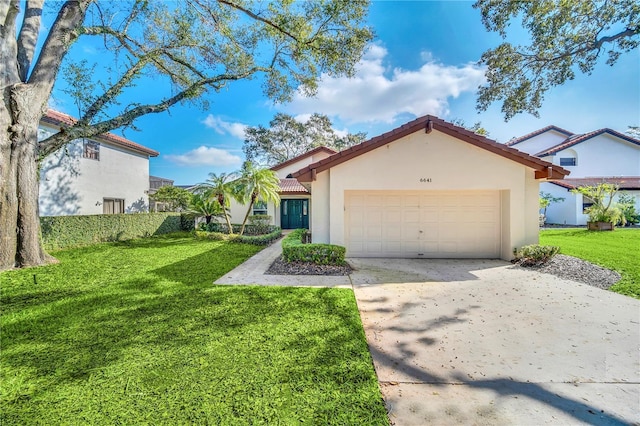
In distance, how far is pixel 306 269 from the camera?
8258mm

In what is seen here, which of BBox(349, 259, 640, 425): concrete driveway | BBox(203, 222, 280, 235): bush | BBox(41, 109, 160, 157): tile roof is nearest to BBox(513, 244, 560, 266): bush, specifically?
BBox(349, 259, 640, 425): concrete driveway

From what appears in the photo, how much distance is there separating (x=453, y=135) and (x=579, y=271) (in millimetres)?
5479

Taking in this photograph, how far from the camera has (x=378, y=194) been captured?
10.4m

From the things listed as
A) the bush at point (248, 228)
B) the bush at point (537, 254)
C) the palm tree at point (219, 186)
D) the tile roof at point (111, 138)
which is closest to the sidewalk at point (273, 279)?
the bush at point (537, 254)

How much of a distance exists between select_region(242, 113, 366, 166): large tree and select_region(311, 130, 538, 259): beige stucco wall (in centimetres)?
2882

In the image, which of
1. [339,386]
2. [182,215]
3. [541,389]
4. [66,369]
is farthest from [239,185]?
[541,389]

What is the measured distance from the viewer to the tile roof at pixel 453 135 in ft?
28.9

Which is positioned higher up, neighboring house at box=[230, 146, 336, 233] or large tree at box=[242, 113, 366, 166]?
large tree at box=[242, 113, 366, 166]

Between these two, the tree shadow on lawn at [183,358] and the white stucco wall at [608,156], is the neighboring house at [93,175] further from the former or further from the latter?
the white stucco wall at [608,156]

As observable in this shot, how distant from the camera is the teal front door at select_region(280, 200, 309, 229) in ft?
71.1

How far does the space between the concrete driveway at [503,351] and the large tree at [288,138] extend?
109ft

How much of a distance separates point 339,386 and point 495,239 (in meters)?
9.69

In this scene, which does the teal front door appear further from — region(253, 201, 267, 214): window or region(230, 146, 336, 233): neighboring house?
region(253, 201, 267, 214): window

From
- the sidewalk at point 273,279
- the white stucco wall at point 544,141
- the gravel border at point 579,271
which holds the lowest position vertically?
the sidewalk at point 273,279
